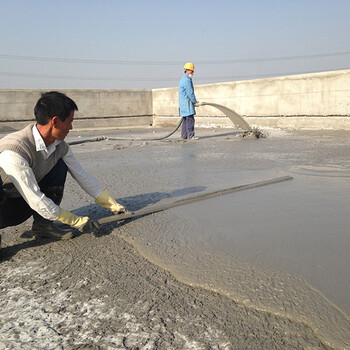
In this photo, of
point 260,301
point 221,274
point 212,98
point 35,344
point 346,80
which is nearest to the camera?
point 35,344

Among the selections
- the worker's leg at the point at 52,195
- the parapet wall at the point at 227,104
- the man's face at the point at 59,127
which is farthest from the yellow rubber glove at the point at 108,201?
the parapet wall at the point at 227,104

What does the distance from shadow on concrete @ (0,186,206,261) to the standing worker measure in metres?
4.79

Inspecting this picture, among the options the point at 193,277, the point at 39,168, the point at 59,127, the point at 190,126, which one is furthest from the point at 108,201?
the point at 190,126

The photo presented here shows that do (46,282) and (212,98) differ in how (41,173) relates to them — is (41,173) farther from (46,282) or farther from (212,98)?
(212,98)

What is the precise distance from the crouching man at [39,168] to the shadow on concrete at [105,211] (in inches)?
4.2

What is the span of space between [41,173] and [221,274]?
1309 mm

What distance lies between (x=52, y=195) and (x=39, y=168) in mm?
271

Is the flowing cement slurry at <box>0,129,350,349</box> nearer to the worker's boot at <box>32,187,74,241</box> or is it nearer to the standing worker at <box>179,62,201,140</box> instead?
the worker's boot at <box>32,187,74,241</box>

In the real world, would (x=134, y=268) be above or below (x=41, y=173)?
below

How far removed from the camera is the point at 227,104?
457 inches

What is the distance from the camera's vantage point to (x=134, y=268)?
1961 mm

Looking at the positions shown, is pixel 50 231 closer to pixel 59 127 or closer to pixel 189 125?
pixel 59 127

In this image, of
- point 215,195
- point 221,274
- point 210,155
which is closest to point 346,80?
point 210,155

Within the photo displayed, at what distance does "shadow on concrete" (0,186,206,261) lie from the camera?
7.63 feet
